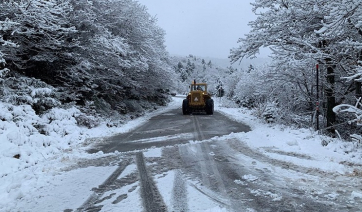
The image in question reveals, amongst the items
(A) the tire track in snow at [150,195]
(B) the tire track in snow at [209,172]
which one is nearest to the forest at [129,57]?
(B) the tire track in snow at [209,172]

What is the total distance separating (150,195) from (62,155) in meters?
3.77

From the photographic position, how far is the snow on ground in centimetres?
419

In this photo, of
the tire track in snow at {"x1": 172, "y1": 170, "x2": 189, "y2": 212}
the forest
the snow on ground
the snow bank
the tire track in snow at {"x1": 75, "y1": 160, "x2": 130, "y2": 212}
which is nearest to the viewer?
the tire track in snow at {"x1": 172, "y1": 170, "x2": 189, "y2": 212}

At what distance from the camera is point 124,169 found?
5555 millimetres

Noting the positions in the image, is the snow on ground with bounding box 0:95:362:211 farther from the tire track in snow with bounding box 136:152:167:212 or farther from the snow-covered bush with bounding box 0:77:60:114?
the snow-covered bush with bounding box 0:77:60:114

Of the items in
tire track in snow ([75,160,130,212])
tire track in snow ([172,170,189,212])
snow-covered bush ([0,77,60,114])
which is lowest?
tire track in snow ([75,160,130,212])

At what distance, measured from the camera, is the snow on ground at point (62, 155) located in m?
4.19

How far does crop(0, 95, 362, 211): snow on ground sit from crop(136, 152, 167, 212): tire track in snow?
0.11 metres

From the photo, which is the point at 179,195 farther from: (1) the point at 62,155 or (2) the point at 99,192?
(1) the point at 62,155

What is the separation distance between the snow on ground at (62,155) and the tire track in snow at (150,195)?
0.38ft

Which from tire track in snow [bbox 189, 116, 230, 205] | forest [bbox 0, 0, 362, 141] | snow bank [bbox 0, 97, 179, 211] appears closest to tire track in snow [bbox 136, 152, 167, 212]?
tire track in snow [bbox 189, 116, 230, 205]

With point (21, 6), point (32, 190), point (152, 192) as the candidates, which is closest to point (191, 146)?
point (152, 192)

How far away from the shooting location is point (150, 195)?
159 inches

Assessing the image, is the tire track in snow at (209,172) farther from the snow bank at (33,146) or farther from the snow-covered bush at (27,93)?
the snow-covered bush at (27,93)
